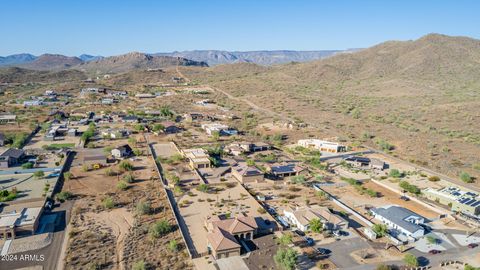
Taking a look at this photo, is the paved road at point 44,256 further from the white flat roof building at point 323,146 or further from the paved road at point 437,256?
the white flat roof building at point 323,146

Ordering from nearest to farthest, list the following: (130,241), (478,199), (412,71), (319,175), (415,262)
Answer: (415,262) → (130,241) → (478,199) → (319,175) → (412,71)

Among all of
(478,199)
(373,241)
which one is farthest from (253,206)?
(478,199)

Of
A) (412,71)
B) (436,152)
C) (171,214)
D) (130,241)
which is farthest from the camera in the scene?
(412,71)

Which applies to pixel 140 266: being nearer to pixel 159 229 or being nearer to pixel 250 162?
pixel 159 229

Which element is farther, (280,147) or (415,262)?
(280,147)

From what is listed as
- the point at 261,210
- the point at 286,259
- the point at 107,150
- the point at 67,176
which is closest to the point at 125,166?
the point at 67,176

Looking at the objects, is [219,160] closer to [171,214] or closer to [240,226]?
[171,214]
